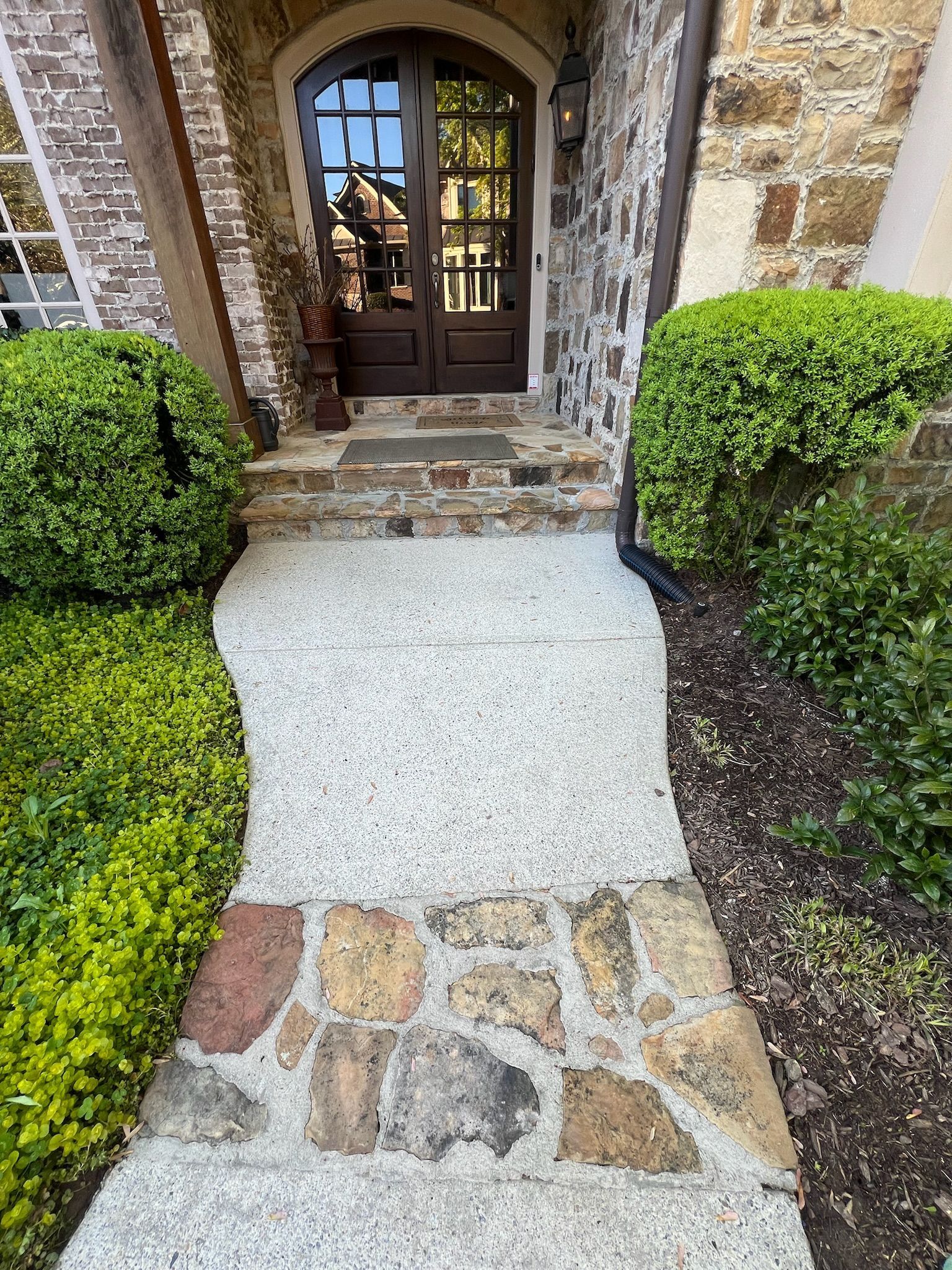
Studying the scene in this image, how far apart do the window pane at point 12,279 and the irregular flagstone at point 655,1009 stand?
5.12 meters

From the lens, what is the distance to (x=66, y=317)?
3.60m

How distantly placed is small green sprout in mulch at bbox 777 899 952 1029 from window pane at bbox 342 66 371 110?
496cm

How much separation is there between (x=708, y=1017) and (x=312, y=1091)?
82 cm

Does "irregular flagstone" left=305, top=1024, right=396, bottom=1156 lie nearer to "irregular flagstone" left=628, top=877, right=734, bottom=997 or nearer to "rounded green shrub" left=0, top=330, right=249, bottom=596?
"irregular flagstone" left=628, top=877, right=734, bottom=997

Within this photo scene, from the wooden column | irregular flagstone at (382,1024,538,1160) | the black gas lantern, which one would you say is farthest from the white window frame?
irregular flagstone at (382,1024,538,1160)

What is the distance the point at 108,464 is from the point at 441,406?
2.70m

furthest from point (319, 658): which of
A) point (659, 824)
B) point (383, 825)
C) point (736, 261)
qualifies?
point (736, 261)

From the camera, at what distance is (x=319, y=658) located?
2107mm

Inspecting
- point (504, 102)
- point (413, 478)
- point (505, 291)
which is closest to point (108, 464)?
point (413, 478)

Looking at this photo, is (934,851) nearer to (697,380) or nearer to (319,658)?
(697,380)

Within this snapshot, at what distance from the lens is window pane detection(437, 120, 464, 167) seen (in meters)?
3.62

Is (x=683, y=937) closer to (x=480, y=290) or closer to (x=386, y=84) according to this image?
(x=480, y=290)

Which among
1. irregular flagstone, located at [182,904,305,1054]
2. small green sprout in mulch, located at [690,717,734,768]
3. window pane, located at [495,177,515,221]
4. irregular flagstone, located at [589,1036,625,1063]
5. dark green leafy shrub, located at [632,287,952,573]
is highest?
window pane, located at [495,177,515,221]

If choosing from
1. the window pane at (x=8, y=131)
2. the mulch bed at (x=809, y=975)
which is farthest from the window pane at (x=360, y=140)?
the mulch bed at (x=809, y=975)
